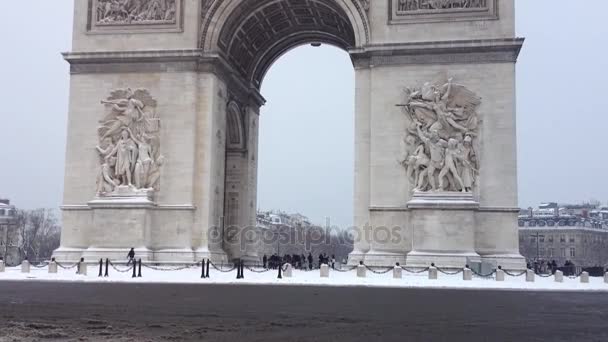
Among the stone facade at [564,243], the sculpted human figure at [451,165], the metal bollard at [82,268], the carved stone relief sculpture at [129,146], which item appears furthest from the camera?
the stone facade at [564,243]

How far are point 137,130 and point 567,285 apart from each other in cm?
2023

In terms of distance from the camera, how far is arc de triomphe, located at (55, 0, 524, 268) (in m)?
32.2

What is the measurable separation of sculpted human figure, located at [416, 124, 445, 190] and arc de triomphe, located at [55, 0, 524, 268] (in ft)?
→ 0.18

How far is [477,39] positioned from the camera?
3294cm

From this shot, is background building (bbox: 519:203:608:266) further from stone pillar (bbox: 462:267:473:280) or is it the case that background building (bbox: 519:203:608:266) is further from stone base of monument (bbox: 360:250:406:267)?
stone pillar (bbox: 462:267:473:280)

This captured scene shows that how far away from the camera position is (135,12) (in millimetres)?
36219

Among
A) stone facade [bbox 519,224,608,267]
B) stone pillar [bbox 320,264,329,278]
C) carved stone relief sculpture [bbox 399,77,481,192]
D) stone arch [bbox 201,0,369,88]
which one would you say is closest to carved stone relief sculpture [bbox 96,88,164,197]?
stone arch [bbox 201,0,369,88]

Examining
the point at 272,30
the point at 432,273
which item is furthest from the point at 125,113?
the point at 432,273

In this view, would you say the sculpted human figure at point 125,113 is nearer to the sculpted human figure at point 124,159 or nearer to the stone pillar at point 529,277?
the sculpted human figure at point 124,159

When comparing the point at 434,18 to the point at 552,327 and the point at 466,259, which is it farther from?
the point at 552,327

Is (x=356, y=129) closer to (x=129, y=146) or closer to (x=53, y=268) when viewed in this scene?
(x=129, y=146)

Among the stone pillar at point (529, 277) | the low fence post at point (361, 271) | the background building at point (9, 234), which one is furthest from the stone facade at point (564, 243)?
the low fence post at point (361, 271)

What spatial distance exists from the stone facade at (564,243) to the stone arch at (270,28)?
66.8 meters

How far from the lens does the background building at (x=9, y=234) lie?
84.8m
